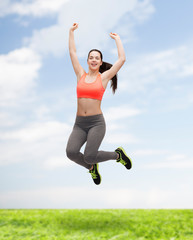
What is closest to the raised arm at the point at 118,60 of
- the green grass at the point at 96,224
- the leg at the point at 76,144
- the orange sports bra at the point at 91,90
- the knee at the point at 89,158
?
the orange sports bra at the point at 91,90

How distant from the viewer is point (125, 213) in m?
8.49

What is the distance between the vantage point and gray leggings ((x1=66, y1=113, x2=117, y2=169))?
5566 mm

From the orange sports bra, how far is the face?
0.29 m

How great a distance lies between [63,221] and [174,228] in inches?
98.8

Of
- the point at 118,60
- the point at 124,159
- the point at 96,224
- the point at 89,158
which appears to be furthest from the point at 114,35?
the point at 96,224

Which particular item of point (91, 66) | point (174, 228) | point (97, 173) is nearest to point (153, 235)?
point (174, 228)

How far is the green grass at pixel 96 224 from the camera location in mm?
6637

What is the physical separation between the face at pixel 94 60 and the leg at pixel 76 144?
43.4 inches

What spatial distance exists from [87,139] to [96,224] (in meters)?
2.72

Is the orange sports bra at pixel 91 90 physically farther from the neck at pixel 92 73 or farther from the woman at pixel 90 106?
the neck at pixel 92 73

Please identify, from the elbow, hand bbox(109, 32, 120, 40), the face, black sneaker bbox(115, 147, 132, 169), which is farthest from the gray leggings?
hand bbox(109, 32, 120, 40)

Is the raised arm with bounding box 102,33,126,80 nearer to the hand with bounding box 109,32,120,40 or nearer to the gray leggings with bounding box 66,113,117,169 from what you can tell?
the hand with bounding box 109,32,120,40

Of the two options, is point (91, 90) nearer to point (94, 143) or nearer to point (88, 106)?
point (88, 106)

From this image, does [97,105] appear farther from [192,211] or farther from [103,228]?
[192,211]
